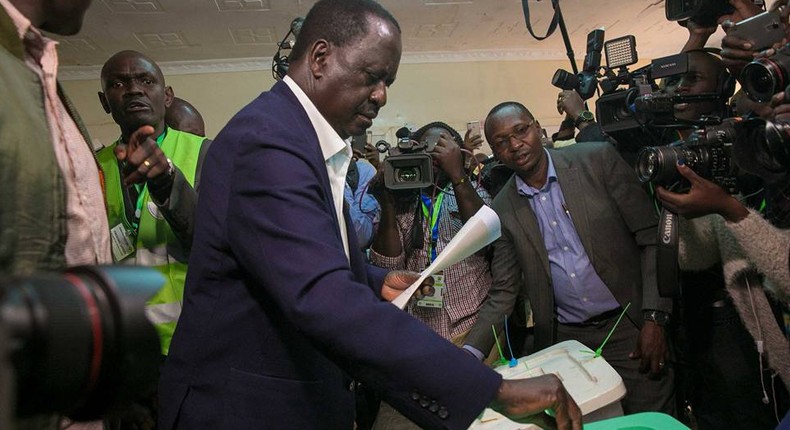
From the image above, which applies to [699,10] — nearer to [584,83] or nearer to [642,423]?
[584,83]

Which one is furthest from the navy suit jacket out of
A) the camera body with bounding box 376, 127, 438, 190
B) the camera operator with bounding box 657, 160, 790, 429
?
the camera body with bounding box 376, 127, 438, 190

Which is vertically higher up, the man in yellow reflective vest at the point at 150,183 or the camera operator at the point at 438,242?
the man in yellow reflective vest at the point at 150,183

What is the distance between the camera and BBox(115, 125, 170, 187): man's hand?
1.25 metres

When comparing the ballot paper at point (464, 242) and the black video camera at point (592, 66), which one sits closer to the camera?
the ballot paper at point (464, 242)

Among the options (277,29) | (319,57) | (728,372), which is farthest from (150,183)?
(277,29)

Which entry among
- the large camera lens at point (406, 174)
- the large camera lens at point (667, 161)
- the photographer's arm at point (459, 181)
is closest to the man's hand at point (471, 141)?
the photographer's arm at point (459, 181)

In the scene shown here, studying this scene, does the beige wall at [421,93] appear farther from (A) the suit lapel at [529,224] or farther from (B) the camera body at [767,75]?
(B) the camera body at [767,75]

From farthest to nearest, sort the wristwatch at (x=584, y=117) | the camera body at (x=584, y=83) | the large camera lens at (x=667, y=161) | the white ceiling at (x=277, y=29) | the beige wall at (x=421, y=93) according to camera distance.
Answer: the beige wall at (x=421, y=93)
the white ceiling at (x=277, y=29)
the wristwatch at (x=584, y=117)
the camera body at (x=584, y=83)
the large camera lens at (x=667, y=161)

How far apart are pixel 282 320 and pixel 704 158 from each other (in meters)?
1.24

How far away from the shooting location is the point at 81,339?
0.34 m

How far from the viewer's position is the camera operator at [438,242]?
2082mm

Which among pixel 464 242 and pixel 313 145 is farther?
pixel 464 242

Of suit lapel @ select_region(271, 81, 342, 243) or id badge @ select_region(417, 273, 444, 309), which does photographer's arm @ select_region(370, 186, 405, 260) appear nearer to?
id badge @ select_region(417, 273, 444, 309)

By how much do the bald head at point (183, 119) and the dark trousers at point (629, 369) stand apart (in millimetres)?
2247
